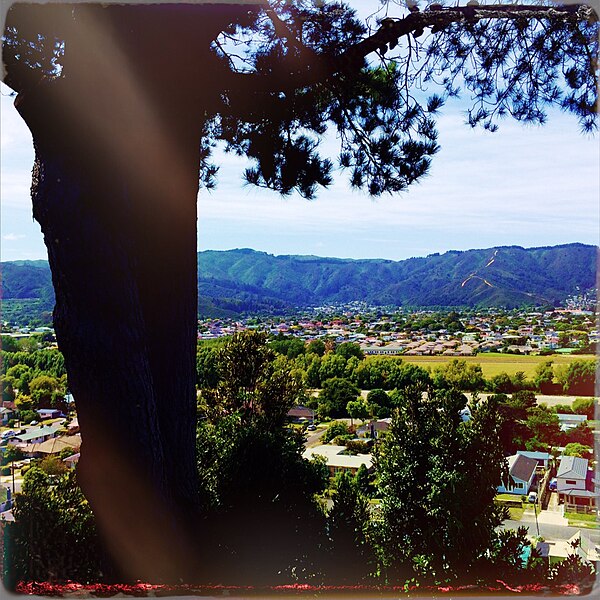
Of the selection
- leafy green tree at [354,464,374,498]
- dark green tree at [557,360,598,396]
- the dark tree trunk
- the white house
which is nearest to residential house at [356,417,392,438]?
leafy green tree at [354,464,374,498]

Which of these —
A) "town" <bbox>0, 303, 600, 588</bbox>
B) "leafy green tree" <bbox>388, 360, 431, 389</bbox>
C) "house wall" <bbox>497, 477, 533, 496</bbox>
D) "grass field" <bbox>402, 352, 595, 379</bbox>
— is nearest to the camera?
"town" <bbox>0, 303, 600, 588</bbox>

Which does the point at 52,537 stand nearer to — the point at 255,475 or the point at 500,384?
the point at 255,475

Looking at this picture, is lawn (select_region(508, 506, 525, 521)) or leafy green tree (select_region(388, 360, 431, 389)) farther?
leafy green tree (select_region(388, 360, 431, 389))

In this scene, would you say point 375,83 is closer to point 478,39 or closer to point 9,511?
point 478,39

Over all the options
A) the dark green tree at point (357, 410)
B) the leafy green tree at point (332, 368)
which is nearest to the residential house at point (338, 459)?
the dark green tree at point (357, 410)

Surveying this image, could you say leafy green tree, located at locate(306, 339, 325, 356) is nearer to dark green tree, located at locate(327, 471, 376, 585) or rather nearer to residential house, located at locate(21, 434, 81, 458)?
dark green tree, located at locate(327, 471, 376, 585)

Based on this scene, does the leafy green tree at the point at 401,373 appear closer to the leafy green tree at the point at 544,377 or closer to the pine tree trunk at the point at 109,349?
the leafy green tree at the point at 544,377

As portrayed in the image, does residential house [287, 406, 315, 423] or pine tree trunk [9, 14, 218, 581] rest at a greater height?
pine tree trunk [9, 14, 218, 581]

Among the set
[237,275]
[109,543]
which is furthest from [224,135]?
[237,275]
